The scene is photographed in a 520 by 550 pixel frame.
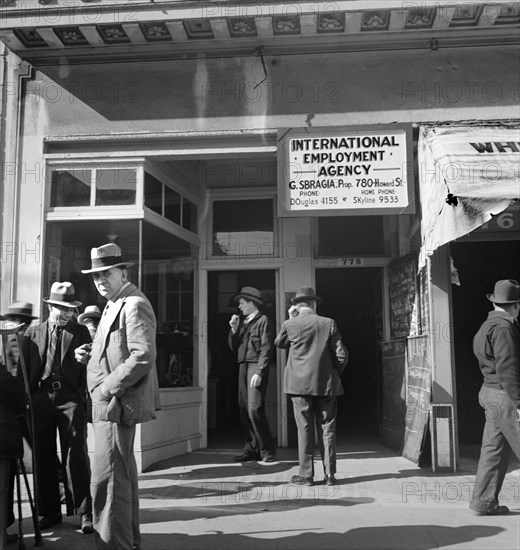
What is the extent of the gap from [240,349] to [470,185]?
3.44 meters

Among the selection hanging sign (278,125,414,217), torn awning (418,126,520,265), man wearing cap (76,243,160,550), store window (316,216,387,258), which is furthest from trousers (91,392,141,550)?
store window (316,216,387,258)

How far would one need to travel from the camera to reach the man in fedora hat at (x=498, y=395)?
205 inches

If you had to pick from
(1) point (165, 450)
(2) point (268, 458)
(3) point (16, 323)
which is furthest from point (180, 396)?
(3) point (16, 323)

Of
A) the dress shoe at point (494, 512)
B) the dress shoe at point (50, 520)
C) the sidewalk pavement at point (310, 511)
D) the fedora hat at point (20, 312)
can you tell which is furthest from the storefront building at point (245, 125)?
the fedora hat at point (20, 312)

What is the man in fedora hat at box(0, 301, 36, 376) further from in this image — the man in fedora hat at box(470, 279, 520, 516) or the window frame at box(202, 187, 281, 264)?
the window frame at box(202, 187, 281, 264)

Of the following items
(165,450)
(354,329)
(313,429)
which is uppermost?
(354,329)

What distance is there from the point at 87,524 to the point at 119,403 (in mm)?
1483

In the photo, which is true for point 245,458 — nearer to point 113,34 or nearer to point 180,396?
point 180,396

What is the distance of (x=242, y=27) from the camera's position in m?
7.94

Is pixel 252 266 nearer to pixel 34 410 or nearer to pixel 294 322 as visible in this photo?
pixel 294 322

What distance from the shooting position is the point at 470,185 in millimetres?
6828

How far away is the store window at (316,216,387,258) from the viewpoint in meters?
9.64

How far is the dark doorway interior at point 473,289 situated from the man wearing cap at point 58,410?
6107 mm

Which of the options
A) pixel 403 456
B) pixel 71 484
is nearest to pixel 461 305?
pixel 403 456
